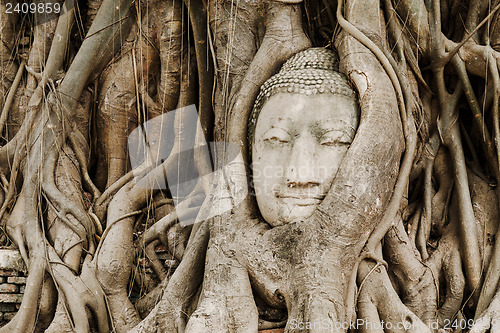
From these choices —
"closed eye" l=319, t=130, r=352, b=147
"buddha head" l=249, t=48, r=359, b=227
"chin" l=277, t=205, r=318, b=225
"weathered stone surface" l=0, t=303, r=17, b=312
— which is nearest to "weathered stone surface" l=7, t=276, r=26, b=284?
"weathered stone surface" l=0, t=303, r=17, b=312

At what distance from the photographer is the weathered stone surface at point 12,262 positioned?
357 cm

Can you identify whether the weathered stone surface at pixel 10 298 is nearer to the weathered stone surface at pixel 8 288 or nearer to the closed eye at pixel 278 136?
the weathered stone surface at pixel 8 288

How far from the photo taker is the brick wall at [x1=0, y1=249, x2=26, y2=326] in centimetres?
355

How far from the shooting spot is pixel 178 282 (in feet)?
10.3

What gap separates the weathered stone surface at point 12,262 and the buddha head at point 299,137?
1418 mm

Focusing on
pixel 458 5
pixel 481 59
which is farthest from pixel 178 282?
pixel 458 5

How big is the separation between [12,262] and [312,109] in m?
1.87

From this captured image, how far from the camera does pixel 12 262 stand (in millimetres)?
3576

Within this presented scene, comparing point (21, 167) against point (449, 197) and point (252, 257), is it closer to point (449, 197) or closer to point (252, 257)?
point (252, 257)

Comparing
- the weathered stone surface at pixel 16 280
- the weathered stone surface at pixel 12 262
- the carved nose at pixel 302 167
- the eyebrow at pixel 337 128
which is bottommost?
the weathered stone surface at pixel 16 280

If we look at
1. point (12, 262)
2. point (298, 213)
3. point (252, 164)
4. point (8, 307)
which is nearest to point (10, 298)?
point (8, 307)

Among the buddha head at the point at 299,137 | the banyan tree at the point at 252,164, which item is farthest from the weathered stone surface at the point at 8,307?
the buddha head at the point at 299,137

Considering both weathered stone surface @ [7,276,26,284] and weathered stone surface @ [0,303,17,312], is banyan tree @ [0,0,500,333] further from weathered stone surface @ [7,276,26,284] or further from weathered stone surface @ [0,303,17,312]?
weathered stone surface @ [0,303,17,312]

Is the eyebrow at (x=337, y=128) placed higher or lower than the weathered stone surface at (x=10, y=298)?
higher
